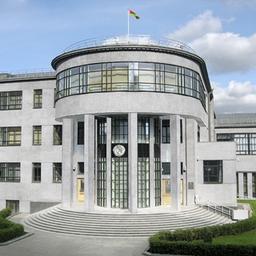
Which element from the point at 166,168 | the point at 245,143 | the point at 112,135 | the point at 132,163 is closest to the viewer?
the point at 132,163

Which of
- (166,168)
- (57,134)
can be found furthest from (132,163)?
(57,134)

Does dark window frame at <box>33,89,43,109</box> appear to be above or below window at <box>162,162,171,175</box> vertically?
above

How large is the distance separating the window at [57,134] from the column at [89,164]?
7.62 meters

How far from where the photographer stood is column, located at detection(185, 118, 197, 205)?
3888 centimetres

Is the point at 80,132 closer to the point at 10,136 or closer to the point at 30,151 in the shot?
the point at 30,151

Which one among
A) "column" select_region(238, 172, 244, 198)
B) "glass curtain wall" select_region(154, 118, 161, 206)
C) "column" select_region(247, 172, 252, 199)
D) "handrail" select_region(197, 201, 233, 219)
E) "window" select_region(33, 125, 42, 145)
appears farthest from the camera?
"column" select_region(238, 172, 244, 198)

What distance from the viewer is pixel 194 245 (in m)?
22.4

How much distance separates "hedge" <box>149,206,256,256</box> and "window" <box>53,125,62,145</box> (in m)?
20.4

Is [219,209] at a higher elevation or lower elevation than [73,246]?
higher

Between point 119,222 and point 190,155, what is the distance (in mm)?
11888

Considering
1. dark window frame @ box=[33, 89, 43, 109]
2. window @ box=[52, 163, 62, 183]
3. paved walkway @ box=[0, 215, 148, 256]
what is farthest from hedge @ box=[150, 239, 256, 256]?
dark window frame @ box=[33, 89, 43, 109]

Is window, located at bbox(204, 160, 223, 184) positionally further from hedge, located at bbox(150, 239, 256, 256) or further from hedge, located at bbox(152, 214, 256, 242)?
hedge, located at bbox(150, 239, 256, 256)

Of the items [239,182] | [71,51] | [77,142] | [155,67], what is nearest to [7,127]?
[77,142]

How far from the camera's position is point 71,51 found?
36531mm
